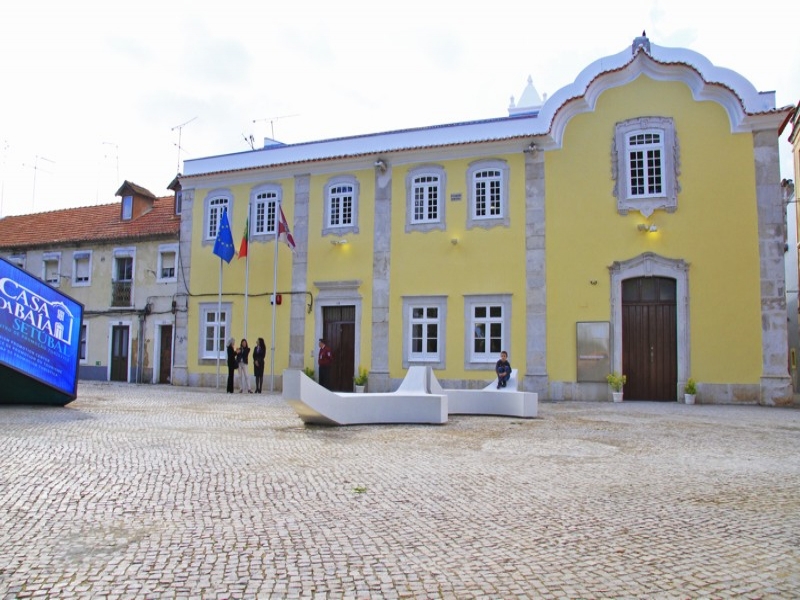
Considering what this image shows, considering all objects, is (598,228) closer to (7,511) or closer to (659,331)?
(659,331)

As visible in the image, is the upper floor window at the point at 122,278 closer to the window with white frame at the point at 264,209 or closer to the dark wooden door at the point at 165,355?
the dark wooden door at the point at 165,355

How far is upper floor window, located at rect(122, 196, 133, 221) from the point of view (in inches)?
1089

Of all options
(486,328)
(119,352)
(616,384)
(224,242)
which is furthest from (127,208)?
(616,384)

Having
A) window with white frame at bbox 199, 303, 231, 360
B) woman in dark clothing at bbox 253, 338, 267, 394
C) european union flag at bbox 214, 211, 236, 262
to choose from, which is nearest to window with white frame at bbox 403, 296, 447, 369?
woman in dark clothing at bbox 253, 338, 267, 394

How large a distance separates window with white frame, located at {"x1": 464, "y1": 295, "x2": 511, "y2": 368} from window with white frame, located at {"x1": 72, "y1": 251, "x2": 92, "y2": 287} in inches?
641

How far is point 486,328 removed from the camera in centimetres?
1953

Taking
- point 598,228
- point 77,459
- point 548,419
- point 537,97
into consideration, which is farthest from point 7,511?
point 537,97

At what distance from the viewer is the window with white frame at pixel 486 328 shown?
19.3m

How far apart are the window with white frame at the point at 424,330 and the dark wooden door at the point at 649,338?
5.09 m

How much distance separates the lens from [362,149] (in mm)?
21641

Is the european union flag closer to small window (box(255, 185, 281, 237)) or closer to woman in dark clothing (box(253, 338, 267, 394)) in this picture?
small window (box(255, 185, 281, 237))

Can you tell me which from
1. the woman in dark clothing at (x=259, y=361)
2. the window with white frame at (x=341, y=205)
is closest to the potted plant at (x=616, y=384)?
the window with white frame at (x=341, y=205)

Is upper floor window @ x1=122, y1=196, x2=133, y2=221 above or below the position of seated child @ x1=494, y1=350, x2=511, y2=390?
above

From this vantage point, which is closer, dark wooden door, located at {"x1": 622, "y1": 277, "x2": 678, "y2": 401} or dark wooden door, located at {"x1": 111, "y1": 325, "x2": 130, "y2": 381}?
dark wooden door, located at {"x1": 622, "y1": 277, "x2": 678, "y2": 401}
